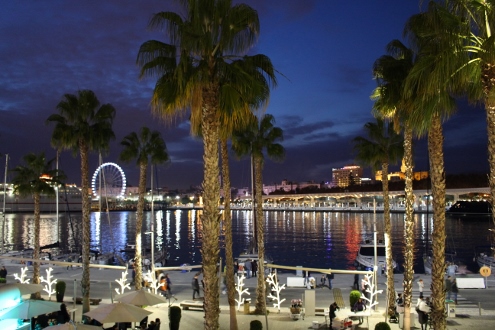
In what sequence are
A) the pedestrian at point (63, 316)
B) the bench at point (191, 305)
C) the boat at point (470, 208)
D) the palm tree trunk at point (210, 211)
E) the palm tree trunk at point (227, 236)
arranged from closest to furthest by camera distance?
the palm tree trunk at point (210, 211) < the pedestrian at point (63, 316) < the palm tree trunk at point (227, 236) < the bench at point (191, 305) < the boat at point (470, 208)

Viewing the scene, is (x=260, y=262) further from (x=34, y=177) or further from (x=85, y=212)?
(x=34, y=177)

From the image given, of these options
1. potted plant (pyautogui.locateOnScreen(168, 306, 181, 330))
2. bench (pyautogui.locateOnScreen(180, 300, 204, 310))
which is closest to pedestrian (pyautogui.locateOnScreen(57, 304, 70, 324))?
potted plant (pyautogui.locateOnScreen(168, 306, 181, 330))

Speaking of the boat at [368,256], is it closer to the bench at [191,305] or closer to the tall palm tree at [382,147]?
the tall palm tree at [382,147]

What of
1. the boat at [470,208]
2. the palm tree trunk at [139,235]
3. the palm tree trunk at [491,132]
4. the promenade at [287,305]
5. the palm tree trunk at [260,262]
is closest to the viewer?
the palm tree trunk at [491,132]

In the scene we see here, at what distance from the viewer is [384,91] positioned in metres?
14.5

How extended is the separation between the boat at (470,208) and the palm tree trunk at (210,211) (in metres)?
135

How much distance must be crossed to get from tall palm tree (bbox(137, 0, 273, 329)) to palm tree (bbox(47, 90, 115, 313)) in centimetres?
918

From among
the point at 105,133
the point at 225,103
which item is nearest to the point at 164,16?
the point at 225,103

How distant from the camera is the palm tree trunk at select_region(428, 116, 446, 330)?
10785mm

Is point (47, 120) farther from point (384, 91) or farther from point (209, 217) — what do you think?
point (384, 91)

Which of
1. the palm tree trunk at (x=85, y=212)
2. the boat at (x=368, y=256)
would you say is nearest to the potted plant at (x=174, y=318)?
the palm tree trunk at (x=85, y=212)

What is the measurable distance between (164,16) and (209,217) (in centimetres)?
464

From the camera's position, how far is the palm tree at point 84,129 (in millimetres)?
18406

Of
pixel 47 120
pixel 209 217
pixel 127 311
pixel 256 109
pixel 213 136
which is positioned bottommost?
pixel 127 311
